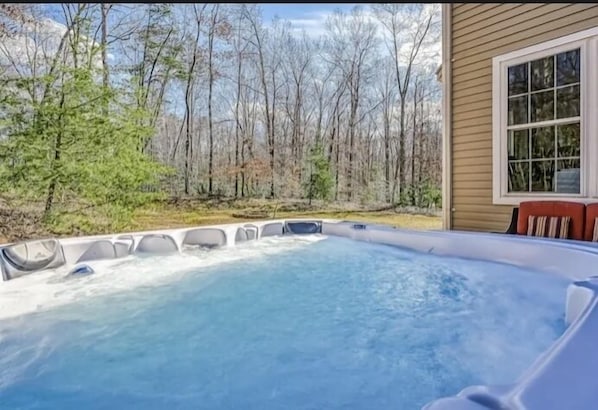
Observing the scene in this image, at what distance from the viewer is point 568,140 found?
3.84m

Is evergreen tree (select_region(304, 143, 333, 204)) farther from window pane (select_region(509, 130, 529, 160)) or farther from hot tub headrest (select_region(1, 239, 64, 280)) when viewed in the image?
hot tub headrest (select_region(1, 239, 64, 280))

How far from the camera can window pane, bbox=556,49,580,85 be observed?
3.73 metres

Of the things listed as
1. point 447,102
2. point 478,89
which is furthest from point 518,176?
point 447,102

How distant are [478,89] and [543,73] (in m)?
0.69

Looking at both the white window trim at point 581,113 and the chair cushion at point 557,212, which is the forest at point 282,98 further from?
the chair cushion at point 557,212

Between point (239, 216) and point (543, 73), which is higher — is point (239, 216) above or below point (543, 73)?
below

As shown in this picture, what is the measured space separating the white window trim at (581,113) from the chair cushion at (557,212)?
26 cm

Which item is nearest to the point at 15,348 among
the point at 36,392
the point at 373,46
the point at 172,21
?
the point at 36,392

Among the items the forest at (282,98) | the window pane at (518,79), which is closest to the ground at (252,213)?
the forest at (282,98)

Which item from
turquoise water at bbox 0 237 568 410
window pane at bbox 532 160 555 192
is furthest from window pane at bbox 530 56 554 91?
turquoise water at bbox 0 237 568 410

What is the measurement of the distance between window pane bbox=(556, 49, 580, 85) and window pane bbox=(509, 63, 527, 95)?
1.02ft

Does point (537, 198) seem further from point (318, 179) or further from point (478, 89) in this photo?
point (318, 179)

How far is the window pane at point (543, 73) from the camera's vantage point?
392 centimetres

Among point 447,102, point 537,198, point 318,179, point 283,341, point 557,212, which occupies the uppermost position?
point 447,102
